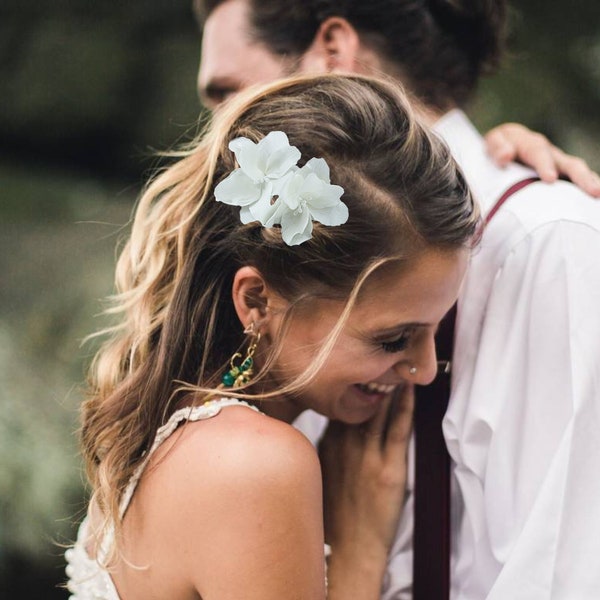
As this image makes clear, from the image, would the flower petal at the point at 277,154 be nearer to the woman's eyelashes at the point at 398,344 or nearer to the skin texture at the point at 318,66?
the woman's eyelashes at the point at 398,344

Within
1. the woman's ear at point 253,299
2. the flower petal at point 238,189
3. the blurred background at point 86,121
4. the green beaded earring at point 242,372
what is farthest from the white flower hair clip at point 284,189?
the blurred background at point 86,121

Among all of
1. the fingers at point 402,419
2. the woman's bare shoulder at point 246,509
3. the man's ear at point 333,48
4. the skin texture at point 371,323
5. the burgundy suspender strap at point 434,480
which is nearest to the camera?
the woman's bare shoulder at point 246,509

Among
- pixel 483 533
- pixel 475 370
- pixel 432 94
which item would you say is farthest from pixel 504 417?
pixel 432 94

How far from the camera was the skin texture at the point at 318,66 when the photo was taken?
1545mm

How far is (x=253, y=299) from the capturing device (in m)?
1.41

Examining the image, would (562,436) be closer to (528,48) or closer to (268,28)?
(268,28)

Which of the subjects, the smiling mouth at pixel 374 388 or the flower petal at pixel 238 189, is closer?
the flower petal at pixel 238 189

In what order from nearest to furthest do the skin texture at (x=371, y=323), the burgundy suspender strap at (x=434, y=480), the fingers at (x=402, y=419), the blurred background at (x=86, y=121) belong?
the skin texture at (x=371, y=323) → the burgundy suspender strap at (x=434, y=480) → the fingers at (x=402, y=419) → the blurred background at (x=86, y=121)

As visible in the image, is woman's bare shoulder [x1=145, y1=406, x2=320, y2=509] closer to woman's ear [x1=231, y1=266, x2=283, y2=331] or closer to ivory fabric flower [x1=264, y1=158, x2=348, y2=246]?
woman's ear [x1=231, y1=266, x2=283, y2=331]

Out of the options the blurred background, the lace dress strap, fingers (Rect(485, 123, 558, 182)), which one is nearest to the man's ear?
fingers (Rect(485, 123, 558, 182))

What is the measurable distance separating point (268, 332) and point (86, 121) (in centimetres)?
244

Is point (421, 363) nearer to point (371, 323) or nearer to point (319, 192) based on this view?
point (371, 323)

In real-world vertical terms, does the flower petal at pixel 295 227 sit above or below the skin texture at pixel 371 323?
above

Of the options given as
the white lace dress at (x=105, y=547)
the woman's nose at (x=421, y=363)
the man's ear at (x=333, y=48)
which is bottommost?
the white lace dress at (x=105, y=547)
